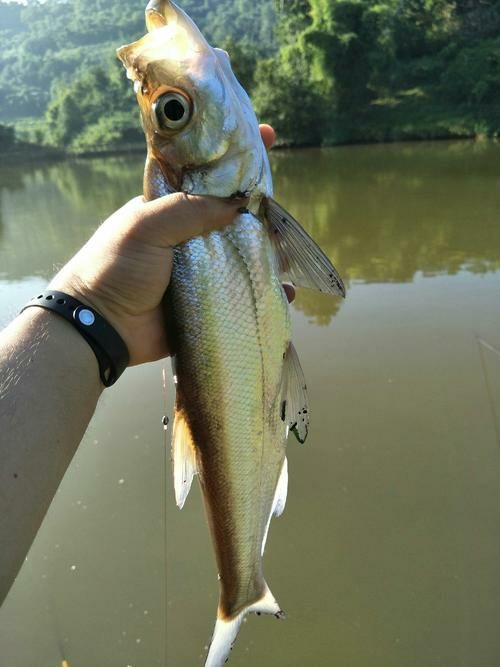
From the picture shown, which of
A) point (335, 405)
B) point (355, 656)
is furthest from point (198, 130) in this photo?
point (335, 405)

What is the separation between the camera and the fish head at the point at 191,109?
1631mm

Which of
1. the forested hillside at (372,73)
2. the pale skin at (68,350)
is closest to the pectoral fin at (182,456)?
the pale skin at (68,350)

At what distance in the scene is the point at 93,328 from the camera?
1.89m

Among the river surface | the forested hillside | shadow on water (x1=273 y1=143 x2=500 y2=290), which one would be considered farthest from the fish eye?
the forested hillside

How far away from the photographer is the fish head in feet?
5.35

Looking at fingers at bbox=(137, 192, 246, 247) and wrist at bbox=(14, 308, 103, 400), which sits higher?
fingers at bbox=(137, 192, 246, 247)

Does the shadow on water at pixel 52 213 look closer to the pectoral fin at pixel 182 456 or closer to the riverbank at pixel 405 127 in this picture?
the pectoral fin at pixel 182 456

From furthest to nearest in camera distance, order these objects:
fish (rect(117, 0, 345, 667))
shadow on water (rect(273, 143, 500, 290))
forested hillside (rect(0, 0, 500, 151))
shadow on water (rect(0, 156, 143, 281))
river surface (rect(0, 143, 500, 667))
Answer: forested hillside (rect(0, 0, 500, 151)), shadow on water (rect(0, 156, 143, 281)), shadow on water (rect(273, 143, 500, 290)), river surface (rect(0, 143, 500, 667)), fish (rect(117, 0, 345, 667))

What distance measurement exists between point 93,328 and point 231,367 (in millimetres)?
523

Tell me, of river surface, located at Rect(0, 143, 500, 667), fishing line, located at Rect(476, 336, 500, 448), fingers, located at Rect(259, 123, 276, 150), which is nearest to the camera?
fingers, located at Rect(259, 123, 276, 150)

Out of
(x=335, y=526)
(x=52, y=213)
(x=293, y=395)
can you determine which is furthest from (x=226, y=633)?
(x=52, y=213)

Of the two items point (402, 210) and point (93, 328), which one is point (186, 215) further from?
point (402, 210)

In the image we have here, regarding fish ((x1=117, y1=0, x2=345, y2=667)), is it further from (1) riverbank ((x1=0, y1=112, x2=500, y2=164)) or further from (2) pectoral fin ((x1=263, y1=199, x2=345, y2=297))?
(1) riverbank ((x1=0, y1=112, x2=500, y2=164))

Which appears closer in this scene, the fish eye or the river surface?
the fish eye
